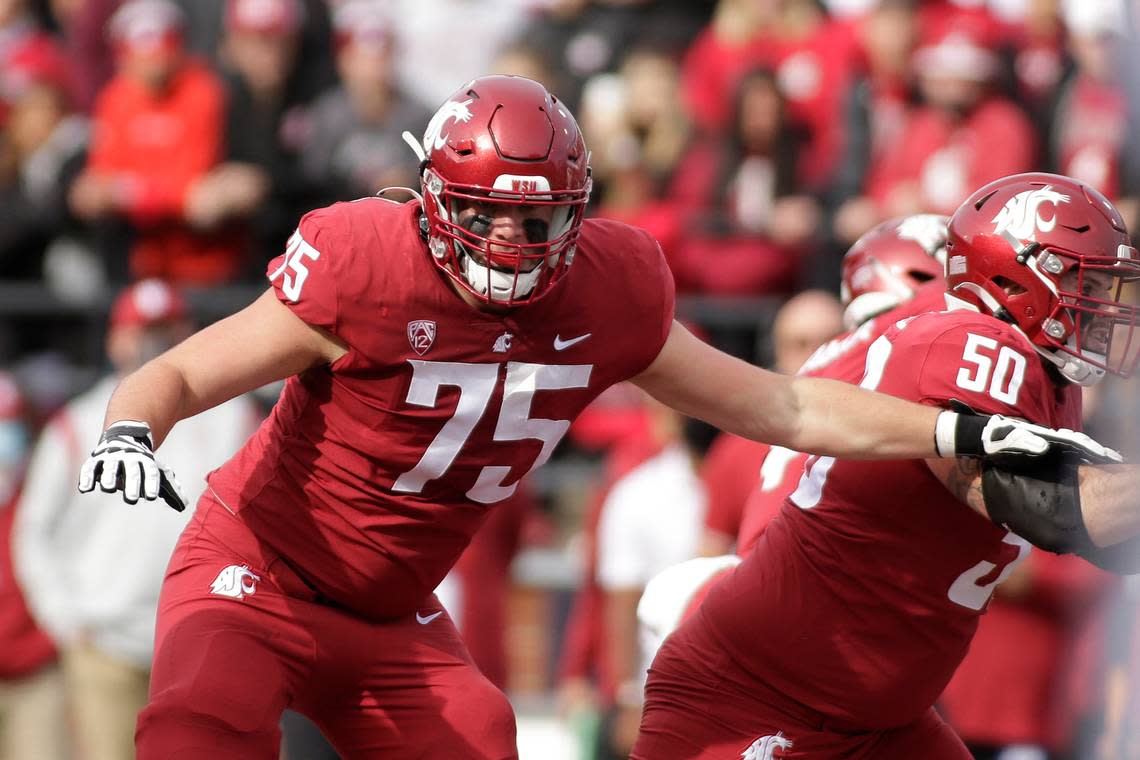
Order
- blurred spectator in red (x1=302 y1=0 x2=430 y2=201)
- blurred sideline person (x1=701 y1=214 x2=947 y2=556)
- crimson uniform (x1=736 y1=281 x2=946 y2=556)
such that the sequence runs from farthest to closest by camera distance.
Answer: blurred spectator in red (x1=302 y1=0 x2=430 y2=201)
blurred sideline person (x1=701 y1=214 x2=947 y2=556)
crimson uniform (x1=736 y1=281 x2=946 y2=556)

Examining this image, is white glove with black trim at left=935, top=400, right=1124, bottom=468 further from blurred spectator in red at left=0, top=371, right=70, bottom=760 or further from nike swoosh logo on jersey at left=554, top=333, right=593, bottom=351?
blurred spectator in red at left=0, top=371, right=70, bottom=760

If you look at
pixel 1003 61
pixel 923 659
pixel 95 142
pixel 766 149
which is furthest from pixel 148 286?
pixel 923 659

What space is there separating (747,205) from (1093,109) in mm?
1652

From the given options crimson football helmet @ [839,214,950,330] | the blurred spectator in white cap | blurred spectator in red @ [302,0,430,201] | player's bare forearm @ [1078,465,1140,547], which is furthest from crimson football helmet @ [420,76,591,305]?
the blurred spectator in white cap

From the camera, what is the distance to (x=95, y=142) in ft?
30.9

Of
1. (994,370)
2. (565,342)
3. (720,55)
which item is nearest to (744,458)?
(565,342)

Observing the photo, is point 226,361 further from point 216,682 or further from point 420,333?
point 216,682

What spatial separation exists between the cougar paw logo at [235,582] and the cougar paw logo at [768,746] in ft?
4.02

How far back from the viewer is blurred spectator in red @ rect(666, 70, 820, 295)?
834 centimetres

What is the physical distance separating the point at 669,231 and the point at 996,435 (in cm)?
473

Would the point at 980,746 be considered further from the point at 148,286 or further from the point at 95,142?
the point at 95,142

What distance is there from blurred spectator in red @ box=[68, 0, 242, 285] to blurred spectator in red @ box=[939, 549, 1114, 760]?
436cm

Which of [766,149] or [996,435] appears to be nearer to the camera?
[996,435]

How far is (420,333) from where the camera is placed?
13.2 feet
